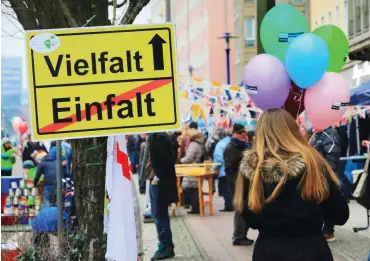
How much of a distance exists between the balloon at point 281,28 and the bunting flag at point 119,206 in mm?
2667

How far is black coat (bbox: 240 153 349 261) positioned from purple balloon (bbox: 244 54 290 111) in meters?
2.92

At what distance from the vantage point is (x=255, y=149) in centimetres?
484

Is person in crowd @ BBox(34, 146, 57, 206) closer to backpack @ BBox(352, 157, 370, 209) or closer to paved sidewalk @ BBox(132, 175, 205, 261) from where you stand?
paved sidewalk @ BBox(132, 175, 205, 261)

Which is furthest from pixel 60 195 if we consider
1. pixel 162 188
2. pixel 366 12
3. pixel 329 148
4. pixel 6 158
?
pixel 366 12

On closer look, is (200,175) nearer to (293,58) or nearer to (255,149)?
(293,58)

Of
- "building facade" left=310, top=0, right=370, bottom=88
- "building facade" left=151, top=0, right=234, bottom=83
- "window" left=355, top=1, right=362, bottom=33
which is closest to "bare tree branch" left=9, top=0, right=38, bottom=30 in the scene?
"building facade" left=310, top=0, right=370, bottom=88

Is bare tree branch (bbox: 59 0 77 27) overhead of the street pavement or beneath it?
overhead

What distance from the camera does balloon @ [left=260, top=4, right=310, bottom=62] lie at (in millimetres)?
8086

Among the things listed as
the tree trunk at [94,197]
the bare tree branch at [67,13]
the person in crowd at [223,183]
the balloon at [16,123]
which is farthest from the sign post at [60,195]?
the balloon at [16,123]

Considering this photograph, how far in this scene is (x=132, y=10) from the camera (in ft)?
21.1

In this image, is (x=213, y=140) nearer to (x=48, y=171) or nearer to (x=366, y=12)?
(x=366, y=12)

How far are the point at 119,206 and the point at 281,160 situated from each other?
5.27 ft

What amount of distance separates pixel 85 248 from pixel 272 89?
2327 millimetres

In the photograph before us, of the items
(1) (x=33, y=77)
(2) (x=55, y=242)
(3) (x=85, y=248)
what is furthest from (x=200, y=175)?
(1) (x=33, y=77)
